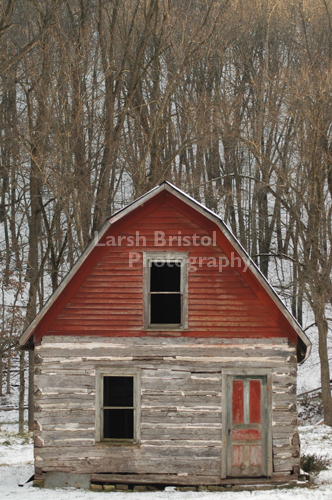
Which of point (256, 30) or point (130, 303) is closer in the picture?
point (130, 303)

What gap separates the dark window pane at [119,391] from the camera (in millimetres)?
12861

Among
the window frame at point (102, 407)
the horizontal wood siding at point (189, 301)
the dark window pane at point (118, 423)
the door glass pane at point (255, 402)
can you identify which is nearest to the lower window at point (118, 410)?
the dark window pane at point (118, 423)

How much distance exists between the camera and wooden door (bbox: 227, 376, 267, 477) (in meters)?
10.3

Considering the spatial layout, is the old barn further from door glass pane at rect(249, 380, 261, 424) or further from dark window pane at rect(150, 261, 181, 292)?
dark window pane at rect(150, 261, 181, 292)

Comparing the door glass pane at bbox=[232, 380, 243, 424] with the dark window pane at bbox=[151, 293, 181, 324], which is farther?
the dark window pane at bbox=[151, 293, 181, 324]

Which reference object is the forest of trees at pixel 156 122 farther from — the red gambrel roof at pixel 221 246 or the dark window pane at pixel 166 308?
the red gambrel roof at pixel 221 246

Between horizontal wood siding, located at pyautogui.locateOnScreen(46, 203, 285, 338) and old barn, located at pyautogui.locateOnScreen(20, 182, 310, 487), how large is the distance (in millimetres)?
21

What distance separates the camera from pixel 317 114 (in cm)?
1902

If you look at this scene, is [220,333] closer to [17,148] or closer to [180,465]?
[180,465]

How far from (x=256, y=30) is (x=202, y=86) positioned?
194 inches

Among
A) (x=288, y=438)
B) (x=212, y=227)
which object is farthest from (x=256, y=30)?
(x=288, y=438)

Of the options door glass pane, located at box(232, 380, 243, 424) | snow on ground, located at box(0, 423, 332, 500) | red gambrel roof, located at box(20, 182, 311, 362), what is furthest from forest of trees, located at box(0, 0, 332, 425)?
door glass pane, located at box(232, 380, 243, 424)

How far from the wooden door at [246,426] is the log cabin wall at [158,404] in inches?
8.5

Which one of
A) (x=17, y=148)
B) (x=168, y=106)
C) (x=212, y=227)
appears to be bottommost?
(x=212, y=227)
